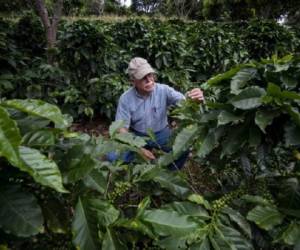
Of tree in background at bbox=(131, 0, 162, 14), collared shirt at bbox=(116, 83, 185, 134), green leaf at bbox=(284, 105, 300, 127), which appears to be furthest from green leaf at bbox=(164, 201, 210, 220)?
tree in background at bbox=(131, 0, 162, 14)

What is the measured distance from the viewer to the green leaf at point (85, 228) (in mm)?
1202

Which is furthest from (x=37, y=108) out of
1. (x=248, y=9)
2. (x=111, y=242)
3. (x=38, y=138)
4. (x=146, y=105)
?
(x=248, y=9)

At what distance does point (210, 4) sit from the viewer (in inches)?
641

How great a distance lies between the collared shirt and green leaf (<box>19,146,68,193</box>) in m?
2.54

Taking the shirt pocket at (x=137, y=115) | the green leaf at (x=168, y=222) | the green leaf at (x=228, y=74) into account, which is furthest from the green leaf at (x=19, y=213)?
the shirt pocket at (x=137, y=115)

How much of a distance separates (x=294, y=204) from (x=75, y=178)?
885 millimetres

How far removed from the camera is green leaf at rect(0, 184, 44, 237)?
1.11m

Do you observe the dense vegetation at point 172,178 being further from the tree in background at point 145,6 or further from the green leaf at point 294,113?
the tree in background at point 145,6

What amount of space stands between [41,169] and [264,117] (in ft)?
2.91

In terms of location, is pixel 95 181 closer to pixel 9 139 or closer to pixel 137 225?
pixel 137 225

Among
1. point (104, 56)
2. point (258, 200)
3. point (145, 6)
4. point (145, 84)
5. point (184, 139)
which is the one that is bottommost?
point (145, 6)

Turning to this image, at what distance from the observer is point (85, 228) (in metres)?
1.22

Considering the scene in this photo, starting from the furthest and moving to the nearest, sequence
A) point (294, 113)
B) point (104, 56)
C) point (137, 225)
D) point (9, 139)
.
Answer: point (104, 56), point (294, 113), point (137, 225), point (9, 139)

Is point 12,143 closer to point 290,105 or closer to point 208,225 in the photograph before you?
point 208,225
